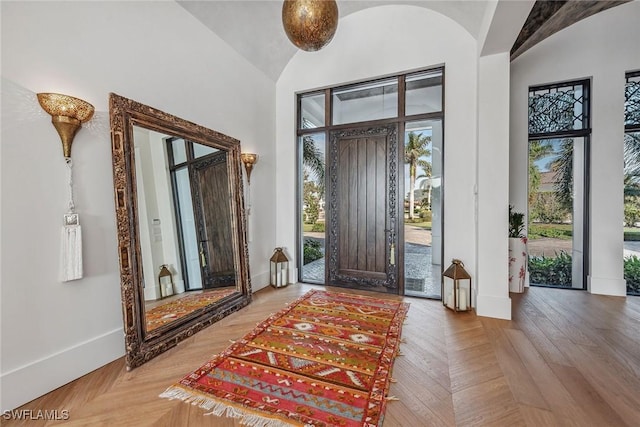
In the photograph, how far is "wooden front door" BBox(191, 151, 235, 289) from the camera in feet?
9.83

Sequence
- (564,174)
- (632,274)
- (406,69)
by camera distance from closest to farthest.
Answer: (406,69), (632,274), (564,174)

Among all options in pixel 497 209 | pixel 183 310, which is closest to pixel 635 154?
pixel 497 209

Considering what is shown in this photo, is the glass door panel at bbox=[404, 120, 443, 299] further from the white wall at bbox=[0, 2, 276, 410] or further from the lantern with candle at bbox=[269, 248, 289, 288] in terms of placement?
the white wall at bbox=[0, 2, 276, 410]

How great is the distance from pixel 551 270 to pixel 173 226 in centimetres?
552

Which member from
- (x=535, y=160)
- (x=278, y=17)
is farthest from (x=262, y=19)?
(x=535, y=160)

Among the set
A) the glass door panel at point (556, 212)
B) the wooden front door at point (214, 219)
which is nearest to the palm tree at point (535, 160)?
the glass door panel at point (556, 212)

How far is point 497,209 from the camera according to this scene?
9.84ft

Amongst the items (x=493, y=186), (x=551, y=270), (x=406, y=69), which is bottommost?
(x=551, y=270)

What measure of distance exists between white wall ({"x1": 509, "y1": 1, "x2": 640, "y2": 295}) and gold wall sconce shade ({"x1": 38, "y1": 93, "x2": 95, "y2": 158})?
5.94 meters

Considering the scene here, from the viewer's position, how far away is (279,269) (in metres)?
4.20

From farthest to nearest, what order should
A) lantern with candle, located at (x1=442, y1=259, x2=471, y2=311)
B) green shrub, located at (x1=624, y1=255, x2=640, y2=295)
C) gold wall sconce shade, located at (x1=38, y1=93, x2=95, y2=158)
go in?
1. green shrub, located at (x1=624, y1=255, x2=640, y2=295)
2. lantern with candle, located at (x1=442, y1=259, x2=471, y2=311)
3. gold wall sconce shade, located at (x1=38, y1=93, x2=95, y2=158)

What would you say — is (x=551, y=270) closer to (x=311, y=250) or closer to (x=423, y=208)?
(x=423, y=208)

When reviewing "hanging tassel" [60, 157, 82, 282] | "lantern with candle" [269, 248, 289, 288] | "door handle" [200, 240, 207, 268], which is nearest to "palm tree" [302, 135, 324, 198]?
"lantern with candle" [269, 248, 289, 288]

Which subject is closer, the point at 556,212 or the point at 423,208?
the point at 423,208
